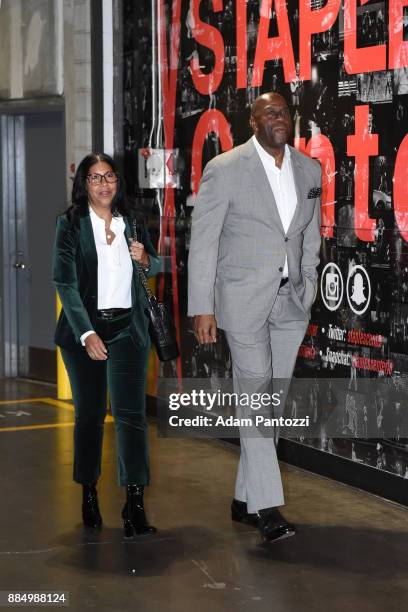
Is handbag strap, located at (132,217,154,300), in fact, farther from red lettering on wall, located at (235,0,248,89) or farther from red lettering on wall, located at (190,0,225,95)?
red lettering on wall, located at (190,0,225,95)

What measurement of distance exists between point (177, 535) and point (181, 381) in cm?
268

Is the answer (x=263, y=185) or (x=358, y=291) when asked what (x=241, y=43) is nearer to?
(x=358, y=291)

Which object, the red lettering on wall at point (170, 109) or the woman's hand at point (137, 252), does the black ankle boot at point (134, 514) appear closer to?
the woman's hand at point (137, 252)

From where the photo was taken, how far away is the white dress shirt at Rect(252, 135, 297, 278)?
17.4ft

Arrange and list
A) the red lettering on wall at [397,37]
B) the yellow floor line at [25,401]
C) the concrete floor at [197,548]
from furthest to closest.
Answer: the yellow floor line at [25,401] → the red lettering on wall at [397,37] → the concrete floor at [197,548]

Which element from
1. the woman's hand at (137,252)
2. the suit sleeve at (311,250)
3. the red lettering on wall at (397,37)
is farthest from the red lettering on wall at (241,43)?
the woman's hand at (137,252)

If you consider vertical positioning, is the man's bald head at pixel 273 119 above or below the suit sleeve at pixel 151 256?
above

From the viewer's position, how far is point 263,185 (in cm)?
522

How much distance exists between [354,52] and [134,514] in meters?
2.57

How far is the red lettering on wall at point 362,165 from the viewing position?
5895mm

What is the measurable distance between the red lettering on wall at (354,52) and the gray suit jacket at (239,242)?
96cm

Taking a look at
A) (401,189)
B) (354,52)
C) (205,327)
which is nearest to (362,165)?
(401,189)

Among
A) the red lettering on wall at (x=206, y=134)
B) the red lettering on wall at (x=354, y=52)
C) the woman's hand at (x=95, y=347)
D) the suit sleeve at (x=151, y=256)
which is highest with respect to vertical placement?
the red lettering on wall at (x=354, y=52)

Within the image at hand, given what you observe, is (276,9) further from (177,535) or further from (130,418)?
(177,535)
